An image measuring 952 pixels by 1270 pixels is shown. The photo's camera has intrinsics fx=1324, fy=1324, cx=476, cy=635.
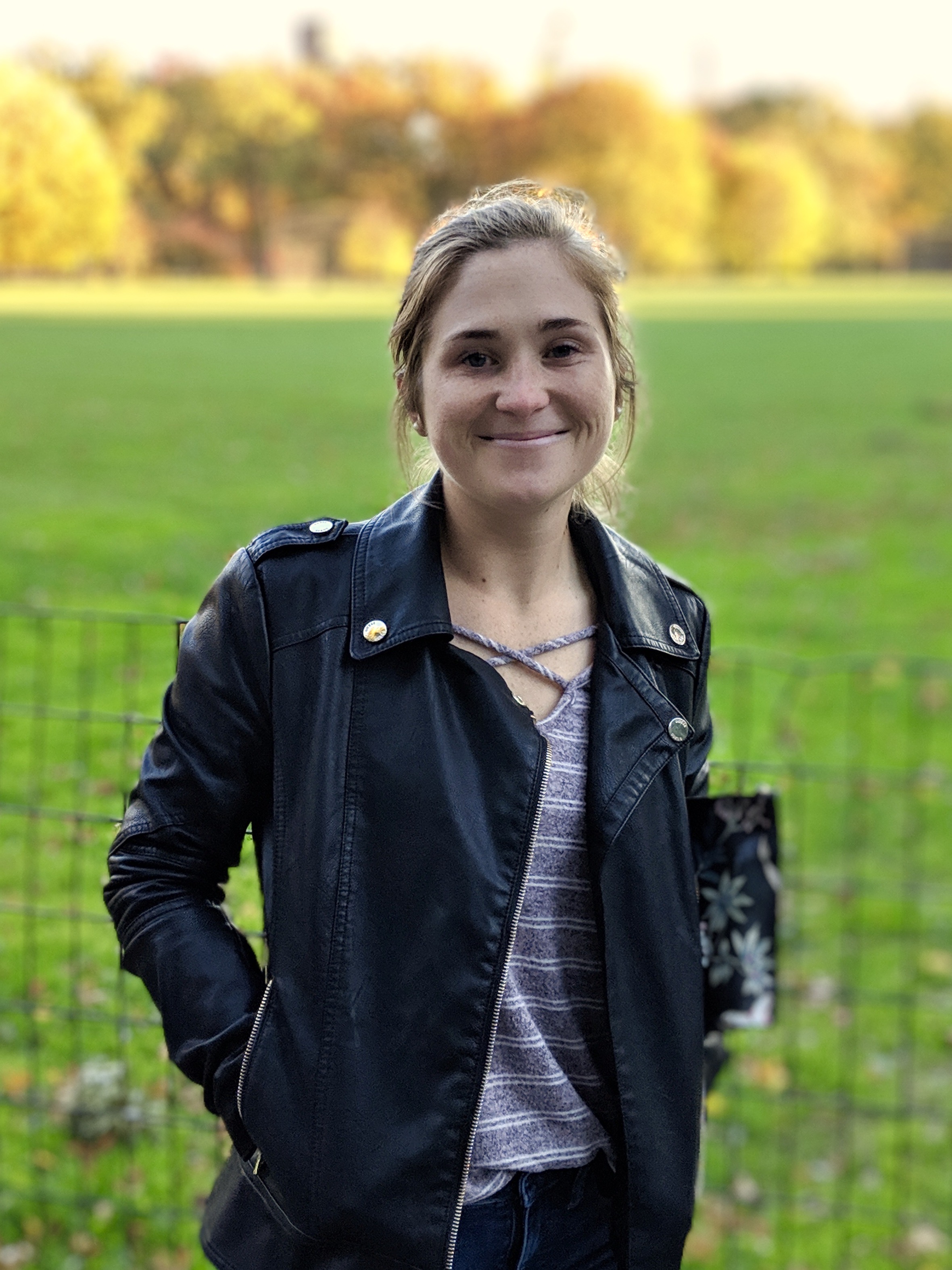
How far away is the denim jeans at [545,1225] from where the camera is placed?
67.8 inches

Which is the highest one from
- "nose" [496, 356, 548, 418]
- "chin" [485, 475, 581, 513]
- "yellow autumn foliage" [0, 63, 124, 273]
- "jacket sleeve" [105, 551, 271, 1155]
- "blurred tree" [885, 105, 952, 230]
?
"blurred tree" [885, 105, 952, 230]

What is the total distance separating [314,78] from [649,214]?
16800mm

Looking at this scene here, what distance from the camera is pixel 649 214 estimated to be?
194ft

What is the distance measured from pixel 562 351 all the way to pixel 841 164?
78438 millimetres

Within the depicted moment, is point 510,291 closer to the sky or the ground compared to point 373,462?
closer to the ground

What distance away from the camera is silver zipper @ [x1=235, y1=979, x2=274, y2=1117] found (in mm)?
1640

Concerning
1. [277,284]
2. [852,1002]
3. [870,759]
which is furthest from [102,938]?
[277,284]

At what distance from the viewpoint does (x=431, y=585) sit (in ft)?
5.70

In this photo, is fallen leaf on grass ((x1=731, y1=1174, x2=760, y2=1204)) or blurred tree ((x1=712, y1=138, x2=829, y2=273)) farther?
blurred tree ((x1=712, y1=138, x2=829, y2=273))

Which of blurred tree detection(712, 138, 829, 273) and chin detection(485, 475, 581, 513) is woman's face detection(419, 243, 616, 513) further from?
blurred tree detection(712, 138, 829, 273)

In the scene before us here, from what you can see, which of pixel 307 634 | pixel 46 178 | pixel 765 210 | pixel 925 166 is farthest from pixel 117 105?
pixel 925 166

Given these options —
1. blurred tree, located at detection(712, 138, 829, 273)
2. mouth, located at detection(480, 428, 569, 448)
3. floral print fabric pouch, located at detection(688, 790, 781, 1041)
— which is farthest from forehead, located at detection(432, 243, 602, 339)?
blurred tree, located at detection(712, 138, 829, 273)

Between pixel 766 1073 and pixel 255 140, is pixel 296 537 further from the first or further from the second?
pixel 255 140

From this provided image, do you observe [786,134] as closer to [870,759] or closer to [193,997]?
[870,759]
